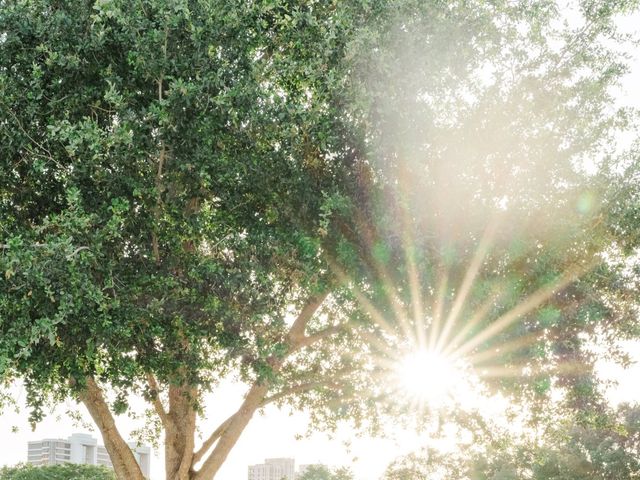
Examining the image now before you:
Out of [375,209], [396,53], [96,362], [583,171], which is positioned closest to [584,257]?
[583,171]

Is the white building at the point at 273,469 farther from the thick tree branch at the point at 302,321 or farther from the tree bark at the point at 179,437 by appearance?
the thick tree branch at the point at 302,321

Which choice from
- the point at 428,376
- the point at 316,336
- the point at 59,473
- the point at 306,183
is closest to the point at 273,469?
the point at 59,473

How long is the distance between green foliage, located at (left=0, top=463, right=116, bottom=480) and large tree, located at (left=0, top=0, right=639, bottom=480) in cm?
5497

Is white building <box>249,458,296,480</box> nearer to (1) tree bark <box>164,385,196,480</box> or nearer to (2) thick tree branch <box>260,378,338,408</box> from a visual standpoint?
(1) tree bark <box>164,385,196,480</box>

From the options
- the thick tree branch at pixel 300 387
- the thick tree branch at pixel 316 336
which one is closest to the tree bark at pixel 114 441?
A: the thick tree branch at pixel 300 387

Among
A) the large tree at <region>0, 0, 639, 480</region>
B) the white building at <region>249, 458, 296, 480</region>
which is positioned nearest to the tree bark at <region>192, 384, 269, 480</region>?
the large tree at <region>0, 0, 639, 480</region>

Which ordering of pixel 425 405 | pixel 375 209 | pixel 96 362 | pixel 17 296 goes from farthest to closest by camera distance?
pixel 425 405 < pixel 96 362 < pixel 375 209 < pixel 17 296

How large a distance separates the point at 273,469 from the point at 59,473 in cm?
12228

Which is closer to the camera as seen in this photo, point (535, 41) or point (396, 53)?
point (396, 53)

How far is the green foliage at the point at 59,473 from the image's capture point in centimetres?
6400

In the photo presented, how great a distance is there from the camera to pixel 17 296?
36.4ft

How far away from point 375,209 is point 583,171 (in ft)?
12.5

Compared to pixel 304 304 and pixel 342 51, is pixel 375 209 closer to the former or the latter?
pixel 342 51

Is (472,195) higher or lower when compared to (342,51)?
lower
